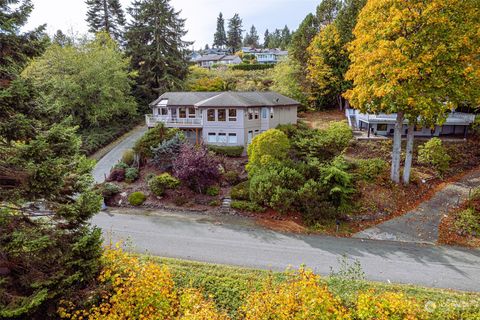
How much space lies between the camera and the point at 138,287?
8984 mm

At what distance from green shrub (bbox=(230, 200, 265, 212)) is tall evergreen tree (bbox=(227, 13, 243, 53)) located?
8125cm

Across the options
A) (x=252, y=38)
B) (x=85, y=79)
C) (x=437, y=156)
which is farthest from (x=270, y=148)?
(x=252, y=38)

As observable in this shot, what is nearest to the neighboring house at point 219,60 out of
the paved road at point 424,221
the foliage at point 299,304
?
the paved road at point 424,221

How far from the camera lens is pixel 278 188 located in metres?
17.7

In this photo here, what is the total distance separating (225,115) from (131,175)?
30.2ft

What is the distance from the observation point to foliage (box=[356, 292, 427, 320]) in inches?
329

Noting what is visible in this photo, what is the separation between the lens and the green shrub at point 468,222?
1617cm

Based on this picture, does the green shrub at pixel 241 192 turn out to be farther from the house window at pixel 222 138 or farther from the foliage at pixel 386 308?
the foliage at pixel 386 308

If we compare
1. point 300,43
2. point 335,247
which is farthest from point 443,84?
point 300,43

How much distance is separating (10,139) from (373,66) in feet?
55.6

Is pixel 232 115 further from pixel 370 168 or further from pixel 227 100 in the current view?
pixel 370 168

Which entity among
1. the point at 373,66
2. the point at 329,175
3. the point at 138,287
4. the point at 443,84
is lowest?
the point at 138,287

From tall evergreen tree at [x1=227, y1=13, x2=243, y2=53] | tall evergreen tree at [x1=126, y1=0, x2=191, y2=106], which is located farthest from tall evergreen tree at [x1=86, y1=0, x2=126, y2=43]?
tall evergreen tree at [x1=227, y1=13, x2=243, y2=53]

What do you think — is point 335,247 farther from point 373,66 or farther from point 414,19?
point 414,19
